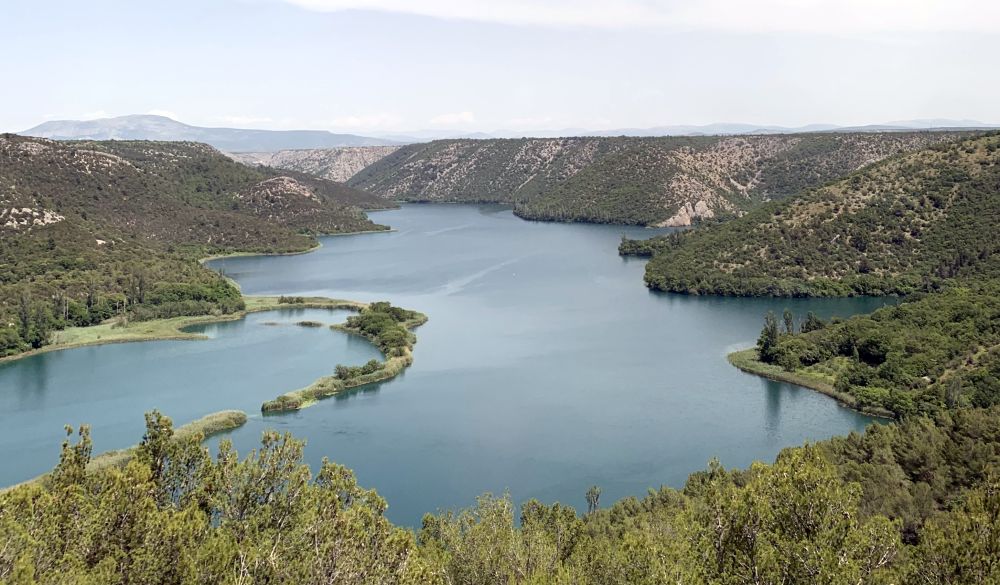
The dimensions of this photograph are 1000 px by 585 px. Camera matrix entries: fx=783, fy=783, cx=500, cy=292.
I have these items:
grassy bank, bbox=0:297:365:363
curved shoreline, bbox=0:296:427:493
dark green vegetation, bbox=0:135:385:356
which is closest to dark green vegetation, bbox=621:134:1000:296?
curved shoreline, bbox=0:296:427:493

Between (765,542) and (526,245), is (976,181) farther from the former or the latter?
(765,542)

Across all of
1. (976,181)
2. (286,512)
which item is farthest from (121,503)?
(976,181)

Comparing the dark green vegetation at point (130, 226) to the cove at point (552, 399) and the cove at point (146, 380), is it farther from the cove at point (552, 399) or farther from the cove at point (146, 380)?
the cove at point (552, 399)

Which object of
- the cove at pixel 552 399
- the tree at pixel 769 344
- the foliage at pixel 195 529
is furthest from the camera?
the tree at pixel 769 344

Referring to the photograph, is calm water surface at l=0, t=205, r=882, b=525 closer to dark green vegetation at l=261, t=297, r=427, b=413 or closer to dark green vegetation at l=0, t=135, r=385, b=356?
dark green vegetation at l=261, t=297, r=427, b=413

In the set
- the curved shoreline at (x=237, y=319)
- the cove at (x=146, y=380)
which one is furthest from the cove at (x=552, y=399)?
the cove at (x=146, y=380)

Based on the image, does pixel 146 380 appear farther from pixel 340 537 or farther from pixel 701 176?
pixel 701 176
